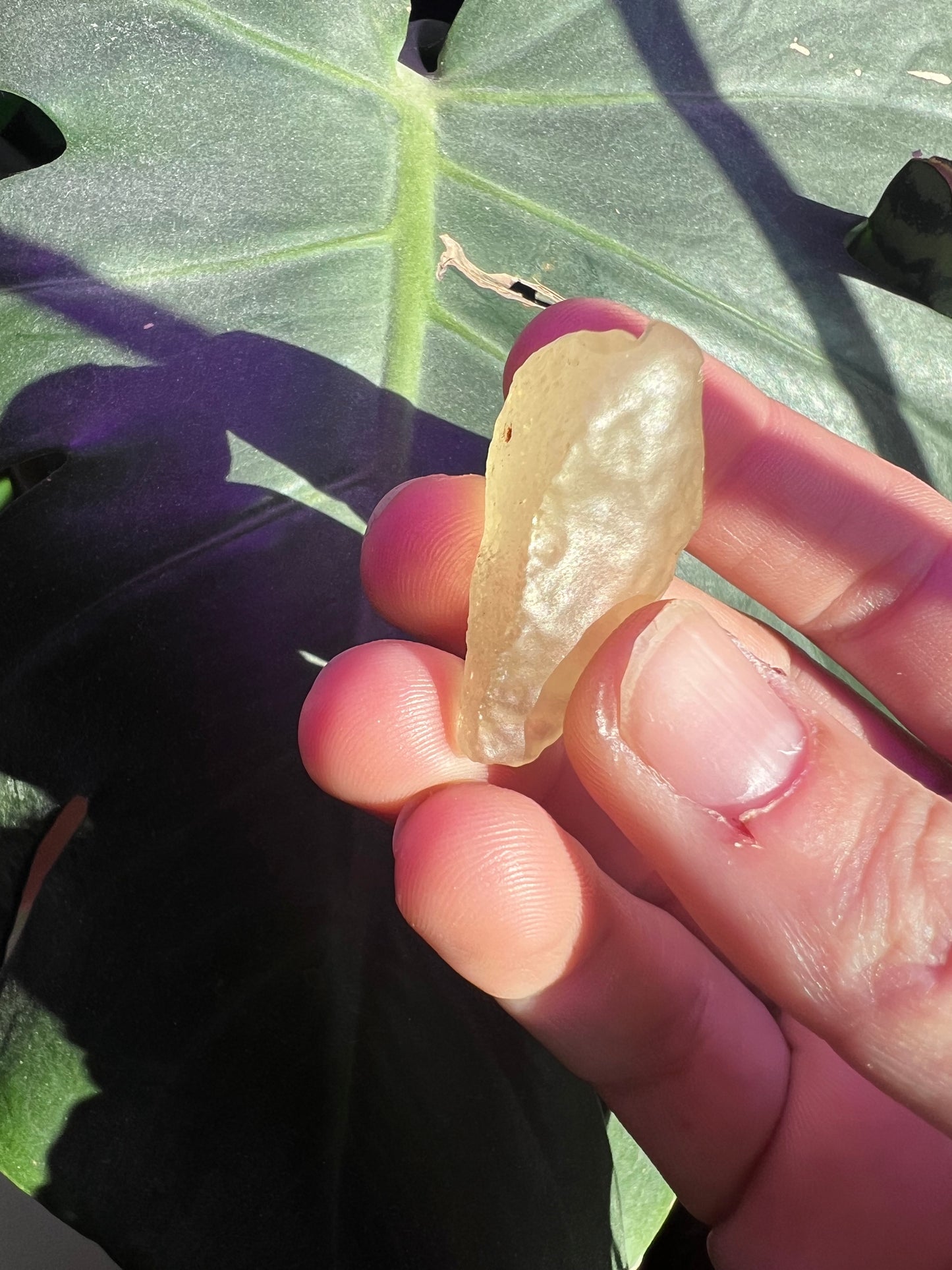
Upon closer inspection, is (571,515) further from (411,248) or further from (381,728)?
(411,248)

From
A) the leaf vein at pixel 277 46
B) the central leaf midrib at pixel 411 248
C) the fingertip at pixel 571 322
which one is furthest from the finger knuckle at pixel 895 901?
the leaf vein at pixel 277 46

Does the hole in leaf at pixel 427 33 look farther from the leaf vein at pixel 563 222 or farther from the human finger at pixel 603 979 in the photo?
the human finger at pixel 603 979

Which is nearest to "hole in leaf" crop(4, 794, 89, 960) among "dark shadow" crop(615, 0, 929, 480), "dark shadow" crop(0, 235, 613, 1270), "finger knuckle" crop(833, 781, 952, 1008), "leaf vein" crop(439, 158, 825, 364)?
"dark shadow" crop(0, 235, 613, 1270)

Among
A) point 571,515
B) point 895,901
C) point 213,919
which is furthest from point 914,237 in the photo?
point 213,919

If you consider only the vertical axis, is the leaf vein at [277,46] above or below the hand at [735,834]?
above

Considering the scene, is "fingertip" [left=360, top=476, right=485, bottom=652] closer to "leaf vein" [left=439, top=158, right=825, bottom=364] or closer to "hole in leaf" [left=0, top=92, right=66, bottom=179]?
"leaf vein" [left=439, top=158, right=825, bottom=364]

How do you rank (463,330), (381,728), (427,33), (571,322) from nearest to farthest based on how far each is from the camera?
(381,728)
(571,322)
(463,330)
(427,33)
